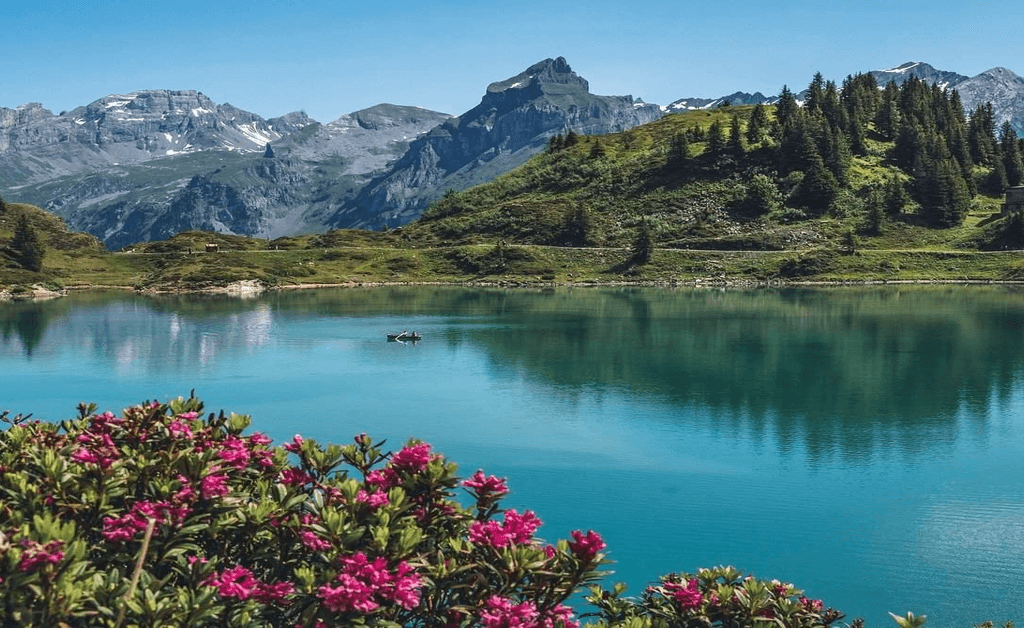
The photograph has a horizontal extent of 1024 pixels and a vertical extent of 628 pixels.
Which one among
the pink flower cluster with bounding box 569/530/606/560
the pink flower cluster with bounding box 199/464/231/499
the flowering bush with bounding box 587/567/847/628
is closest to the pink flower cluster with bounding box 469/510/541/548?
the pink flower cluster with bounding box 569/530/606/560

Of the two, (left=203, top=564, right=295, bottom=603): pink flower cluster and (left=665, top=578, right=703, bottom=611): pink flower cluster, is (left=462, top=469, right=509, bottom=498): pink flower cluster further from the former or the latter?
(left=203, top=564, right=295, bottom=603): pink flower cluster

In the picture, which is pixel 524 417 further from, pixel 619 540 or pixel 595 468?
pixel 619 540

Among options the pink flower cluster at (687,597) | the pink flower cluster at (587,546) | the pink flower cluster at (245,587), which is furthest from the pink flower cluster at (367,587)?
the pink flower cluster at (687,597)

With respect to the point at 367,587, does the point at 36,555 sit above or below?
above

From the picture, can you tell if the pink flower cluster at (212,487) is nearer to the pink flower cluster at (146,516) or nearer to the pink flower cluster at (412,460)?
the pink flower cluster at (146,516)

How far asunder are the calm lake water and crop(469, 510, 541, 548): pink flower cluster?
748 inches

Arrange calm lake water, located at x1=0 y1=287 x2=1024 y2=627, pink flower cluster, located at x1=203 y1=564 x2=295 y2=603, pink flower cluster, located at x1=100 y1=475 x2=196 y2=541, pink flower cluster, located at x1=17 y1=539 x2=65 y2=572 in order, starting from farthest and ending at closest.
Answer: calm lake water, located at x1=0 y1=287 x2=1024 y2=627, pink flower cluster, located at x1=100 y1=475 x2=196 y2=541, pink flower cluster, located at x1=203 y1=564 x2=295 y2=603, pink flower cluster, located at x1=17 y1=539 x2=65 y2=572

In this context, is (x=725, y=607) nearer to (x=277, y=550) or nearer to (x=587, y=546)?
(x=587, y=546)

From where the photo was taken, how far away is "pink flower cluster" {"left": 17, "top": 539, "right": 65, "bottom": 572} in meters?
10.7

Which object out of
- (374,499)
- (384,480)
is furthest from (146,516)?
(384,480)

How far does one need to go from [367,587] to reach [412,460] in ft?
9.23

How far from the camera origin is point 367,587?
38.0ft

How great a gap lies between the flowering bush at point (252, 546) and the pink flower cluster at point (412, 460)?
0.03m

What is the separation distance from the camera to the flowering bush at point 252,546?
1124cm
